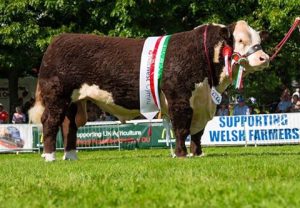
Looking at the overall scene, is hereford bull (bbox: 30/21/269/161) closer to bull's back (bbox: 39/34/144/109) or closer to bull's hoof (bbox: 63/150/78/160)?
bull's back (bbox: 39/34/144/109)

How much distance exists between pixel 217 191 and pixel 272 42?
2014 centimetres

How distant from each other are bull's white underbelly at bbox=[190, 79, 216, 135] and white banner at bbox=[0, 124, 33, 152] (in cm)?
1156

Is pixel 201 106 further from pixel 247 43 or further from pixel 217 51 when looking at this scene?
pixel 247 43

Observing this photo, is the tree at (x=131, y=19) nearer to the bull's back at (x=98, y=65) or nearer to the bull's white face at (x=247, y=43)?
the bull's back at (x=98, y=65)

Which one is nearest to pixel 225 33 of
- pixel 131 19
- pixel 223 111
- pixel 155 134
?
pixel 155 134

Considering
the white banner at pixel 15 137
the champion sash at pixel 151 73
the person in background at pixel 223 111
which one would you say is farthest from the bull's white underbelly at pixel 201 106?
the person in background at pixel 223 111

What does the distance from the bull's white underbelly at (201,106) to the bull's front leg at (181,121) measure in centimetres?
20

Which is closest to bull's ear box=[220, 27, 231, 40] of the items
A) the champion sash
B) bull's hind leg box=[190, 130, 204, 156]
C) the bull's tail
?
the champion sash

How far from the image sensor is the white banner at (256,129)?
21.2 m

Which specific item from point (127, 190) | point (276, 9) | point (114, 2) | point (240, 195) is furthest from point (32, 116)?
point (276, 9)

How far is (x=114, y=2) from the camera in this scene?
2352 cm

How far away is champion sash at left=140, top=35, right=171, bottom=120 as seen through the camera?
11992 millimetres

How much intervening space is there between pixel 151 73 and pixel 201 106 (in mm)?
1169

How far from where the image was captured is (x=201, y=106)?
12180 mm
